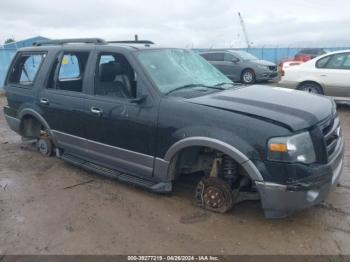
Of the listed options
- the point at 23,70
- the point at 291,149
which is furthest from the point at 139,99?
the point at 23,70

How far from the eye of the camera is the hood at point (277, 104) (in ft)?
11.1

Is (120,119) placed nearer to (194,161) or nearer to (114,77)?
(114,77)

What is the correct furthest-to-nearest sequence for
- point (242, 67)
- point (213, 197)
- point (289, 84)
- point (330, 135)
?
point (242, 67), point (289, 84), point (213, 197), point (330, 135)

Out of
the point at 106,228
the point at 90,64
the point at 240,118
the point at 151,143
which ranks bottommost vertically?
the point at 106,228

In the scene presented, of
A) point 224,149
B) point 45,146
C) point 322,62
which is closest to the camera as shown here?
point 224,149

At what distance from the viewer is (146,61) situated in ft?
14.3

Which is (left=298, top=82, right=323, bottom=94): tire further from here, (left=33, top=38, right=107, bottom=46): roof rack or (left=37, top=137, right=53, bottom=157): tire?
(left=37, top=137, right=53, bottom=157): tire

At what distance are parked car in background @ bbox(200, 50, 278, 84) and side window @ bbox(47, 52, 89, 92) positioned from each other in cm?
1150

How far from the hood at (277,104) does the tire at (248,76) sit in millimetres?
12024

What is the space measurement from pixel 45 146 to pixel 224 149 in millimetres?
3627

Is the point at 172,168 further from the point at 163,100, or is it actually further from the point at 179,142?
the point at 163,100

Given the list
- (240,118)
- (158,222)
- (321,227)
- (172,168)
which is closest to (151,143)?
(172,168)

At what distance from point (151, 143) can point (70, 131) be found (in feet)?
5.07

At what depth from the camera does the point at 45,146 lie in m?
6.08
